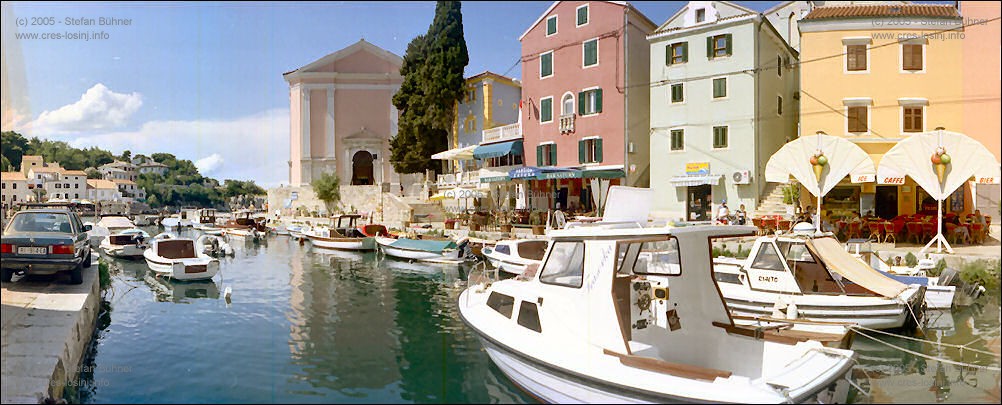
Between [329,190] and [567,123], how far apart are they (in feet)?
78.7

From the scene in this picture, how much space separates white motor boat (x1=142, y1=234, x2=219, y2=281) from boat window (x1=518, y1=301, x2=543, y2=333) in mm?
15234

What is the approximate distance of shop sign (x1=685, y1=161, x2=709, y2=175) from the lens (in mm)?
25888

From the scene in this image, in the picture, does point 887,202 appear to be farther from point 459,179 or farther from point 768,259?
point 459,179

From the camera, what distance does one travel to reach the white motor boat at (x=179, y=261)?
19.7m

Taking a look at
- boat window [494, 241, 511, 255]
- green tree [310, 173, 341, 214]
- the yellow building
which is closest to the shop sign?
the yellow building

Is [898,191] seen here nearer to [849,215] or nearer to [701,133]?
A: [849,215]

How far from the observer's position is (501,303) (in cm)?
942

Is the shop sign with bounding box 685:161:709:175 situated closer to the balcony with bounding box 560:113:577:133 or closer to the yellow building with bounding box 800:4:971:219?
the yellow building with bounding box 800:4:971:219

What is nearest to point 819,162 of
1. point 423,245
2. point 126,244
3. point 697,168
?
point 697,168

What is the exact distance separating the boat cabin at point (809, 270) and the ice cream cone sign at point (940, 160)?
20.3 feet

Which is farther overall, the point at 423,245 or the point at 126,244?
the point at 126,244

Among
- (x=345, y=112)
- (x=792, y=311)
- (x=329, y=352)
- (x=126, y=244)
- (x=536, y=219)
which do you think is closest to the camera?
(x=329, y=352)

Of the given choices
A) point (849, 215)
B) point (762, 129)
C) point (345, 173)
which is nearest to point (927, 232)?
point (849, 215)

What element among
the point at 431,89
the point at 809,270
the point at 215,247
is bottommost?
the point at 215,247
